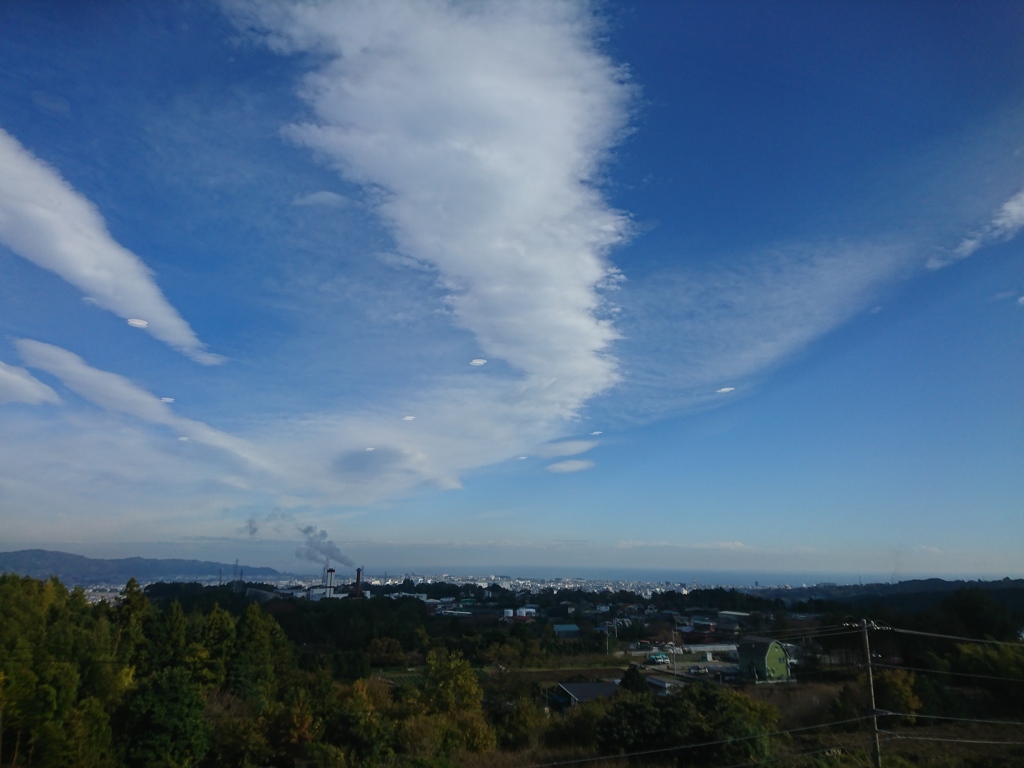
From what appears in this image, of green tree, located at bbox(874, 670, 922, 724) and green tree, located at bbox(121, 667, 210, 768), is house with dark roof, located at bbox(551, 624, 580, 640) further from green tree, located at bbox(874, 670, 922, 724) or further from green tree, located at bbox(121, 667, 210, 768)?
green tree, located at bbox(121, 667, 210, 768)

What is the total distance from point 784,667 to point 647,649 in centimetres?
1403

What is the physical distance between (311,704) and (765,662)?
19.0m

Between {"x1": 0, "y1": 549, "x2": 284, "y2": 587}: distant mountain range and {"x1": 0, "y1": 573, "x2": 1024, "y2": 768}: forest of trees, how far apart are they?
35.3 feet

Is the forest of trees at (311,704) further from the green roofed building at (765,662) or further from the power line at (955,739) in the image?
the green roofed building at (765,662)

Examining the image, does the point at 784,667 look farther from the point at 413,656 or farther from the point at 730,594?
the point at 730,594

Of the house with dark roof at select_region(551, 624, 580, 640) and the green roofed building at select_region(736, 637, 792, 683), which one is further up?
the green roofed building at select_region(736, 637, 792, 683)

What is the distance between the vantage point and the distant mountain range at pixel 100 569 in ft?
127

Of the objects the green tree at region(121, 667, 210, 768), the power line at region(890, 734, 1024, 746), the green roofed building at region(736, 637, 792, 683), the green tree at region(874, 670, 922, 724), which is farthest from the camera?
the green roofed building at region(736, 637, 792, 683)

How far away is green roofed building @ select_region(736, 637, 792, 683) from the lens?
26188 mm

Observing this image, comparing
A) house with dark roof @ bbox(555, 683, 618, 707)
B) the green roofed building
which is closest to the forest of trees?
house with dark roof @ bbox(555, 683, 618, 707)

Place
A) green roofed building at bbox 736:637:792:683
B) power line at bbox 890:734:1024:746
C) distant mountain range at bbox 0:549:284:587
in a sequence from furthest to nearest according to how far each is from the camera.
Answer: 1. distant mountain range at bbox 0:549:284:587
2. green roofed building at bbox 736:637:792:683
3. power line at bbox 890:734:1024:746

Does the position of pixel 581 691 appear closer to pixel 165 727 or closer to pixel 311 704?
pixel 311 704

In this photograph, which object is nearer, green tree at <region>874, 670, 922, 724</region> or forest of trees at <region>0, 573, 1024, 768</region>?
forest of trees at <region>0, 573, 1024, 768</region>

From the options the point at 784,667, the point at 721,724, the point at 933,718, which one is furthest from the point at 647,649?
the point at 721,724
